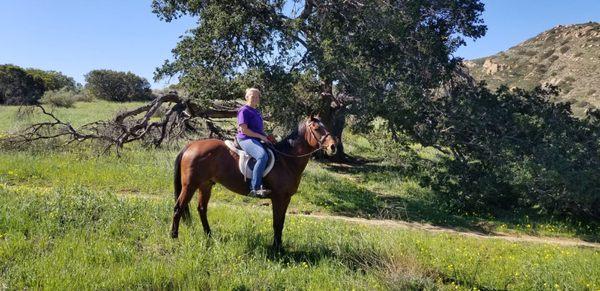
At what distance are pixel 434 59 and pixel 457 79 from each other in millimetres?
1564

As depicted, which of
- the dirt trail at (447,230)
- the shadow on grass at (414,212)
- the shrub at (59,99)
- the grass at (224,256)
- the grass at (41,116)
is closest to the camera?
the grass at (224,256)

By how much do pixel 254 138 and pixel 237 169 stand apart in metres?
0.56

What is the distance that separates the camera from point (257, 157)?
21.8 ft

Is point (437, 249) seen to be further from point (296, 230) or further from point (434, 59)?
point (434, 59)

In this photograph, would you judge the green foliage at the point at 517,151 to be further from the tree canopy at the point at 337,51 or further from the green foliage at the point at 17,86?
the green foliage at the point at 17,86

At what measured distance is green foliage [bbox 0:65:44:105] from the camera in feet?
132

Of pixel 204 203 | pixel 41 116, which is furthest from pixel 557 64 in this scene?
pixel 204 203

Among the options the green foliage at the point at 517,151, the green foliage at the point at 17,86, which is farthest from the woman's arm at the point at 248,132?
the green foliage at the point at 17,86

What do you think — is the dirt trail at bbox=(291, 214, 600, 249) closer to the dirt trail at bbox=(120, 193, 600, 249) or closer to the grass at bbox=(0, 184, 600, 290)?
the dirt trail at bbox=(120, 193, 600, 249)

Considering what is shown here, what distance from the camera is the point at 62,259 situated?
5570 millimetres

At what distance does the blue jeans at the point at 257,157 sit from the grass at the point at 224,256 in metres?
0.93

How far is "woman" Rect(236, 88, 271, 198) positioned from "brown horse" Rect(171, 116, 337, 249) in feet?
0.77

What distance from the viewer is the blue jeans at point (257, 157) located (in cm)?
664

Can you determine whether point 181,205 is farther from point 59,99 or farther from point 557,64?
point 557,64
